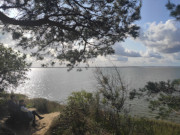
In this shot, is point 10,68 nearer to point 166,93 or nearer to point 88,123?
point 88,123

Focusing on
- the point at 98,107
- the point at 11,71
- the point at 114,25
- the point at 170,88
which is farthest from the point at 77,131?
the point at 11,71

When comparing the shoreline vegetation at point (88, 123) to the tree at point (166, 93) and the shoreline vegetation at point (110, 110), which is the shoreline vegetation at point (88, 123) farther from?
the tree at point (166, 93)

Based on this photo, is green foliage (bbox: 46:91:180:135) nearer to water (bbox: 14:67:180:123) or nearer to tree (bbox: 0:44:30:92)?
water (bbox: 14:67:180:123)

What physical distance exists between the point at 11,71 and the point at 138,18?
641cm

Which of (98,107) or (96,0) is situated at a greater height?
(96,0)

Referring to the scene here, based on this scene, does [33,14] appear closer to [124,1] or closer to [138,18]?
[124,1]

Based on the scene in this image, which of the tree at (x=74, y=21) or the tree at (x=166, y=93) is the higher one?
the tree at (x=74, y=21)

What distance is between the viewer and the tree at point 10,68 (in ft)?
21.3

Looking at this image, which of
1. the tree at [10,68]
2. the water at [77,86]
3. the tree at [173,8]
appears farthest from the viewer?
the water at [77,86]

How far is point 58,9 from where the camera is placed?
391 centimetres

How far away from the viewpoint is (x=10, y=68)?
670 centimetres

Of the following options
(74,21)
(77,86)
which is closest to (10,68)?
(74,21)

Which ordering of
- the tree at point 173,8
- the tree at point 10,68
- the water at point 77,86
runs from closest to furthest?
the tree at point 173,8 < the tree at point 10,68 < the water at point 77,86

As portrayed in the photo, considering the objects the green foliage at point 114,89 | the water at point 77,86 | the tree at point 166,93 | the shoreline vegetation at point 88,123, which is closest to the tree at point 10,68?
the water at point 77,86
